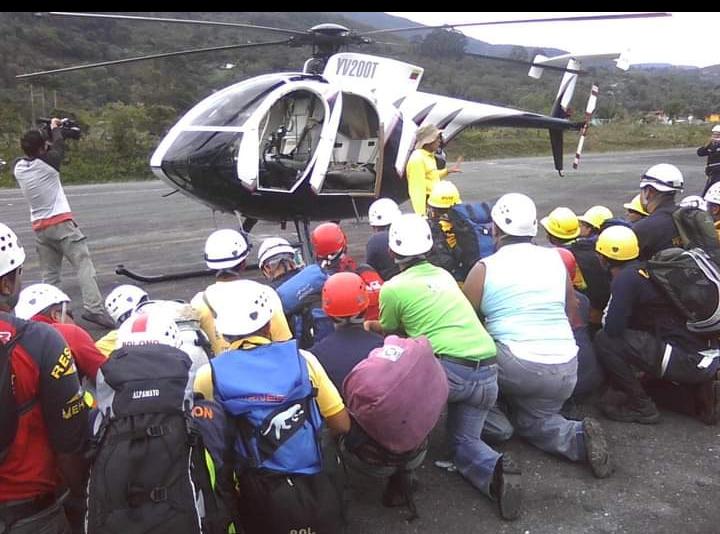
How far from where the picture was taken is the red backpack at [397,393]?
127 inches

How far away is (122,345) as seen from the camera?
2.69 m

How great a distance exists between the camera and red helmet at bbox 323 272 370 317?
11.5ft

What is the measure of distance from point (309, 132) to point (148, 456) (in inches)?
252

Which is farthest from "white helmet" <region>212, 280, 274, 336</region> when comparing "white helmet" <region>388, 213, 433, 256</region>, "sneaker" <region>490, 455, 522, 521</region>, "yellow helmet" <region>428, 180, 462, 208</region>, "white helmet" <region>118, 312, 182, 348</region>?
"yellow helmet" <region>428, 180, 462, 208</region>

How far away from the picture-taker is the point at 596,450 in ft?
12.6

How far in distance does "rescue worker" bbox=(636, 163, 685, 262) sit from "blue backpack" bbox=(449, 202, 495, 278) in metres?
1.19

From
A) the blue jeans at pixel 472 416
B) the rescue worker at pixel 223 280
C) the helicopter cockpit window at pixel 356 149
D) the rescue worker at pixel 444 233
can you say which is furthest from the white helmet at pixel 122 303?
the helicopter cockpit window at pixel 356 149

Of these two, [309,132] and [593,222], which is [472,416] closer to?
[593,222]

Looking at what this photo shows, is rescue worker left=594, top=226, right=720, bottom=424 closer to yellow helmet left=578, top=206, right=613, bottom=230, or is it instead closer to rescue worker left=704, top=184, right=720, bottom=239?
yellow helmet left=578, top=206, right=613, bottom=230

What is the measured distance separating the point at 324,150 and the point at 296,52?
239 ft

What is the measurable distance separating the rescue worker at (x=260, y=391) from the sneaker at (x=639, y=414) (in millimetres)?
2516

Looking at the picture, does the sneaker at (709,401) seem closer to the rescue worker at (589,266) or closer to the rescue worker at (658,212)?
the rescue worker at (589,266)

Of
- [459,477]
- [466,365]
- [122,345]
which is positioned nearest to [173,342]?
[122,345]

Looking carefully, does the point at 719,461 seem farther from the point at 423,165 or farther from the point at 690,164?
the point at 690,164
